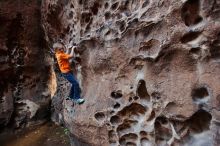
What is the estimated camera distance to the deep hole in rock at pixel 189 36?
288 centimetres

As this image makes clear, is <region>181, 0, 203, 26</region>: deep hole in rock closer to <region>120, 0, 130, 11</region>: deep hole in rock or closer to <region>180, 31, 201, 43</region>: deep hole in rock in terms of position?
<region>180, 31, 201, 43</region>: deep hole in rock

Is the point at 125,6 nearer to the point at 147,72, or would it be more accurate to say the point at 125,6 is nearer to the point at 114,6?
the point at 114,6

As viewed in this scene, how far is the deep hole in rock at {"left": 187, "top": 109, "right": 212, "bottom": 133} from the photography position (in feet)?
9.65

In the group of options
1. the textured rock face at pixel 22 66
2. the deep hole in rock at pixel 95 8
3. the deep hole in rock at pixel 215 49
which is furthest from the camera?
the textured rock face at pixel 22 66

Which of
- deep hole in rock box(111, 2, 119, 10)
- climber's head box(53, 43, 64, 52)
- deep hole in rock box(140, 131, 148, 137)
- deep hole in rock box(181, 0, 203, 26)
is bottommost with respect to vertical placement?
deep hole in rock box(140, 131, 148, 137)

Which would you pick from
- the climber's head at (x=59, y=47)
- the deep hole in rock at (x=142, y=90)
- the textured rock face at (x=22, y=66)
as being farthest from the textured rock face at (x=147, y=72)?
the textured rock face at (x=22, y=66)

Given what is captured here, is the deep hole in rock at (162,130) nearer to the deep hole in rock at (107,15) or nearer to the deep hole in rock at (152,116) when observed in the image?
the deep hole in rock at (152,116)

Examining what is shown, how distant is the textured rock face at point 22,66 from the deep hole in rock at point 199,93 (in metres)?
4.54

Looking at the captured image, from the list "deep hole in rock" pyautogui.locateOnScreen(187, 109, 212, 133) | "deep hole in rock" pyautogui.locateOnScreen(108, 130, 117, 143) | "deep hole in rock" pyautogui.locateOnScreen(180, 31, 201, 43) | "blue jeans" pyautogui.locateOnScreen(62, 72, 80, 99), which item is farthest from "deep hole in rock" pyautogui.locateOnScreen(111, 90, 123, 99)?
"deep hole in rock" pyautogui.locateOnScreen(180, 31, 201, 43)

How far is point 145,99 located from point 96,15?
1331 millimetres

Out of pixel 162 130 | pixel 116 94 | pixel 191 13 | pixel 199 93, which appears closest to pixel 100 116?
pixel 116 94

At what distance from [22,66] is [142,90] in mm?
3948

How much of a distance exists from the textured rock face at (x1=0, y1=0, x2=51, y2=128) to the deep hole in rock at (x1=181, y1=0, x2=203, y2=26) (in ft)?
14.1

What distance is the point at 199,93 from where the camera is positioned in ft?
9.66
